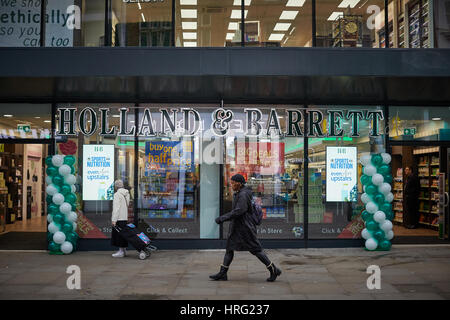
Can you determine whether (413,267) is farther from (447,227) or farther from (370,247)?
(447,227)

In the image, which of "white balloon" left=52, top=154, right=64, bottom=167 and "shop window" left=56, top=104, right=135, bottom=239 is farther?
"shop window" left=56, top=104, right=135, bottom=239

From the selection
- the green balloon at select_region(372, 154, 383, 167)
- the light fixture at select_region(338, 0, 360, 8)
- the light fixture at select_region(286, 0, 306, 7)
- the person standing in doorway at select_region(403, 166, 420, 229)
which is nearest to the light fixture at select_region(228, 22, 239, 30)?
the light fixture at select_region(286, 0, 306, 7)

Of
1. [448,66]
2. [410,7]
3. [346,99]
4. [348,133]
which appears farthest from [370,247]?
[410,7]

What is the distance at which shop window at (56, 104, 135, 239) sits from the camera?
39.3ft

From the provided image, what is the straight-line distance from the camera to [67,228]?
11234mm

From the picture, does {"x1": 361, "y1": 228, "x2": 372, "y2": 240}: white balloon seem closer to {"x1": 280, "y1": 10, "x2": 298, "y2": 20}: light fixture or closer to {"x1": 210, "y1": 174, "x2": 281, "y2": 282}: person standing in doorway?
{"x1": 210, "y1": 174, "x2": 281, "y2": 282}: person standing in doorway

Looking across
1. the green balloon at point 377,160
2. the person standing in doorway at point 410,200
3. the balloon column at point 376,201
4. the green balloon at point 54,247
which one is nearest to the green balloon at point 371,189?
Result: the balloon column at point 376,201

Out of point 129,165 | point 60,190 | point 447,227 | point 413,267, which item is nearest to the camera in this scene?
point 413,267

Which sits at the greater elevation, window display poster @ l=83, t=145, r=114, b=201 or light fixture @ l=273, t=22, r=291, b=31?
light fixture @ l=273, t=22, r=291, b=31

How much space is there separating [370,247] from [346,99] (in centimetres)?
374

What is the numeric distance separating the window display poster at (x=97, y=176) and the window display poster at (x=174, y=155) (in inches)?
48.3

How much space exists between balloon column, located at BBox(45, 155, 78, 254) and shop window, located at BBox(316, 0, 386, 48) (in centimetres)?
683

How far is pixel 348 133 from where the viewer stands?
12.3 metres

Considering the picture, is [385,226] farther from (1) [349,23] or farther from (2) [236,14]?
(2) [236,14]
